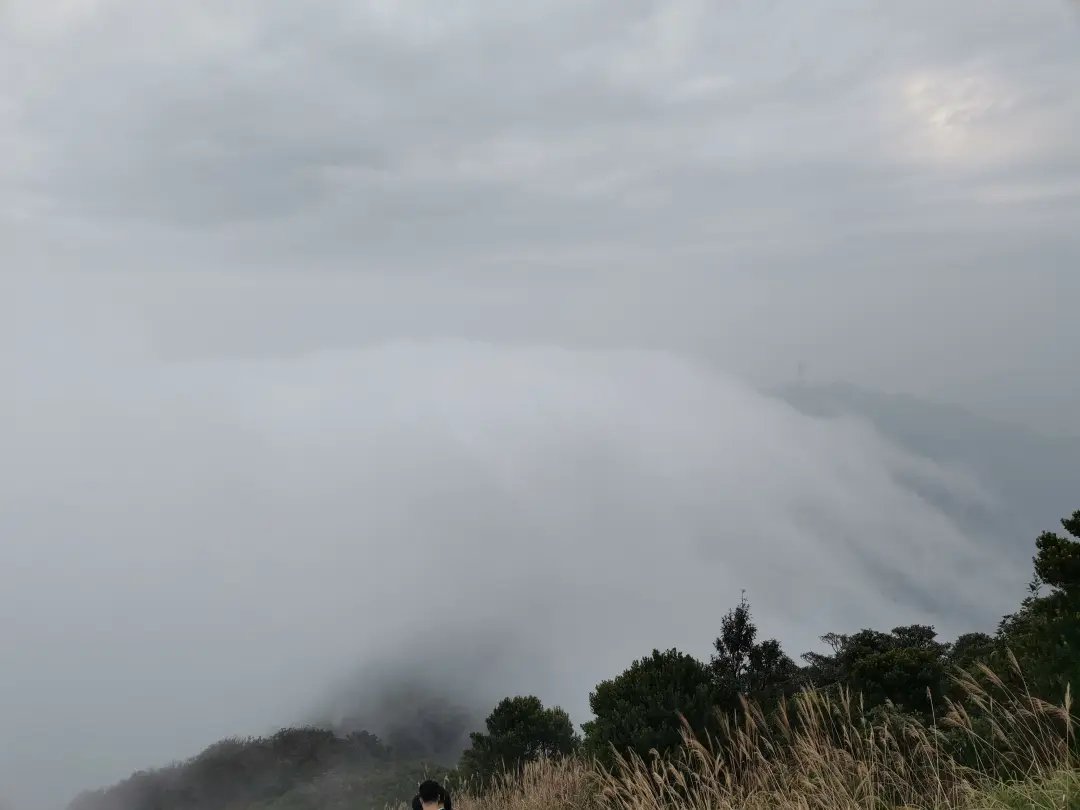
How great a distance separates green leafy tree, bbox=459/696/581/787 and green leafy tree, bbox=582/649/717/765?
1077 cm

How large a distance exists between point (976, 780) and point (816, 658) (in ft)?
56.6

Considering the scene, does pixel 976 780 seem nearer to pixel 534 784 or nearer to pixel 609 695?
pixel 609 695

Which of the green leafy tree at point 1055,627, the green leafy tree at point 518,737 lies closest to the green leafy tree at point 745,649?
the green leafy tree at point 518,737

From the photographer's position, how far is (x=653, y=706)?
10.9m

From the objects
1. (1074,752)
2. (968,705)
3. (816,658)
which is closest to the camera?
(1074,752)

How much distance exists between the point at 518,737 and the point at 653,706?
508 inches

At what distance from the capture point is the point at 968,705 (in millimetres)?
9648

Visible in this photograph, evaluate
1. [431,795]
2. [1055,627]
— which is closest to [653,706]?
[431,795]

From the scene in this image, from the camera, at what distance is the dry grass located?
281 inches

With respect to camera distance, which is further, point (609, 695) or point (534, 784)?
point (534, 784)

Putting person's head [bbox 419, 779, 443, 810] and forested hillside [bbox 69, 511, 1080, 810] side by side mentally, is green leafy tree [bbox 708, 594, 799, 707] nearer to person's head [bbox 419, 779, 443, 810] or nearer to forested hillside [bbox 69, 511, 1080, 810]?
forested hillside [bbox 69, 511, 1080, 810]

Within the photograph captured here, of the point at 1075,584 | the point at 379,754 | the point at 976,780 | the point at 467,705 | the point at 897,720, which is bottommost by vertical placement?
the point at 976,780

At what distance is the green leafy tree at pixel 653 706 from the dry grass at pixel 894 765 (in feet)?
1.10

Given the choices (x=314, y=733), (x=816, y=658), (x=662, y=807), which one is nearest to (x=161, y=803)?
(x=314, y=733)
